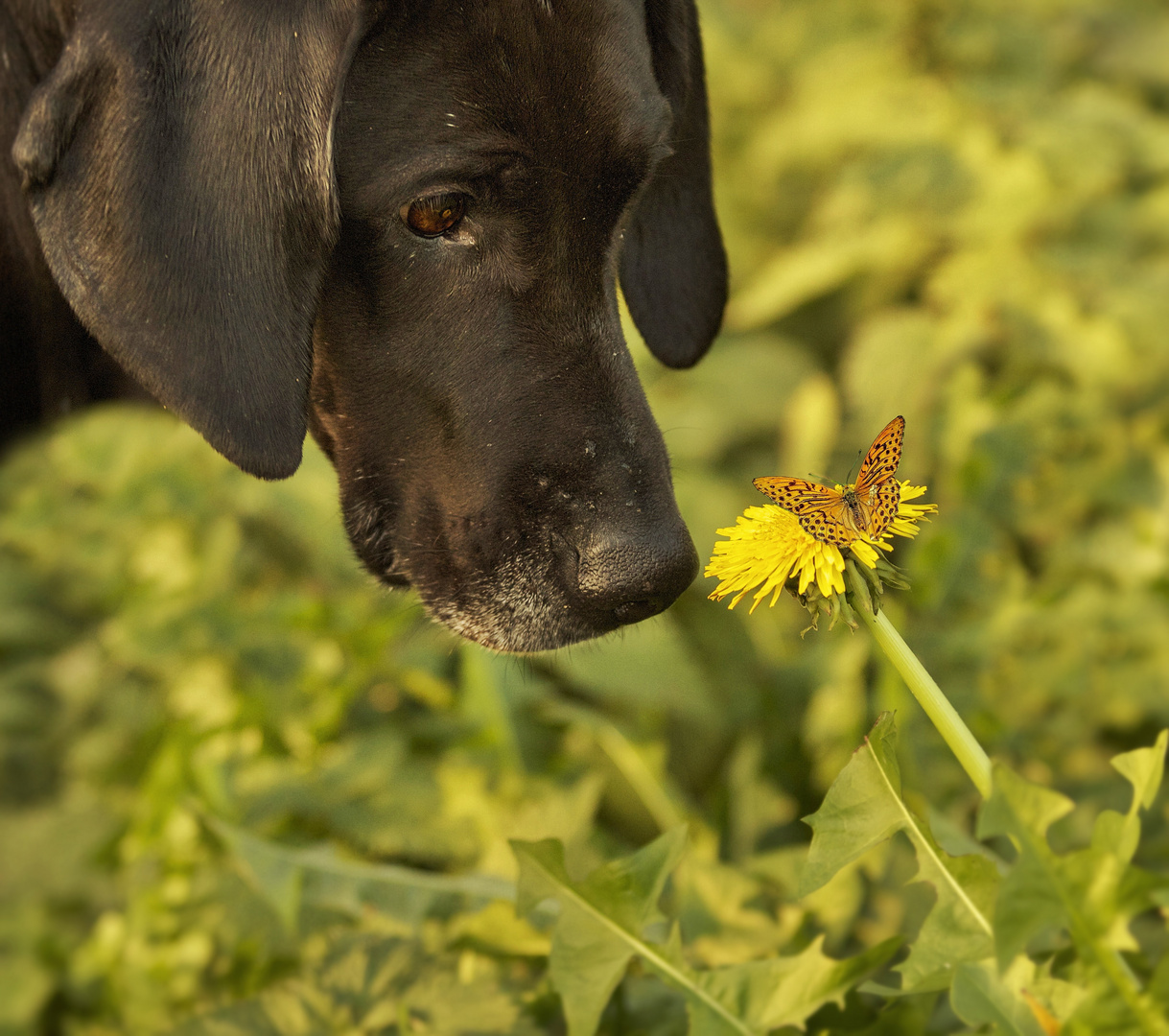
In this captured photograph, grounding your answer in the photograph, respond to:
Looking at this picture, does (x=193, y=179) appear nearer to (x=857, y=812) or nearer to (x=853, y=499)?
(x=853, y=499)

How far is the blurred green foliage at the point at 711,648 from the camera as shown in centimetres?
191

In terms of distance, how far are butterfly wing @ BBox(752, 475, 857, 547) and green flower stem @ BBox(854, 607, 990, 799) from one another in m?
0.08

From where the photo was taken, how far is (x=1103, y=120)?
146 inches

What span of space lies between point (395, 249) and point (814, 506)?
0.82 meters

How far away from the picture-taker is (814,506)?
1.07m

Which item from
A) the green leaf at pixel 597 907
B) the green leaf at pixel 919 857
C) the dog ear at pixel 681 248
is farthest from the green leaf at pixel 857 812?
the dog ear at pixel 681 248

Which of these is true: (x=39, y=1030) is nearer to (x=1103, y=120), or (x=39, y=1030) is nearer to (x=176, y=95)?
(x=176, y=95)

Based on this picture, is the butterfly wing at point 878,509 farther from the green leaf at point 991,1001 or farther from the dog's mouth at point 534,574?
the dog's mouth at point 534,574

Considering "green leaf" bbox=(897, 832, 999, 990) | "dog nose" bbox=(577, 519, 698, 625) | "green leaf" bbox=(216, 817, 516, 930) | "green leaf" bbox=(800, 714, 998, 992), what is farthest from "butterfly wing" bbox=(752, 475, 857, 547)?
"green leaf" bbox=(216, 817, 516, 930)

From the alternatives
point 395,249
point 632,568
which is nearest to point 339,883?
point 632,568

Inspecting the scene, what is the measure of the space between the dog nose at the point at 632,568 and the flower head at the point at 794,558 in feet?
1.81

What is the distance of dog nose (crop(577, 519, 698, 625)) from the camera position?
168cm

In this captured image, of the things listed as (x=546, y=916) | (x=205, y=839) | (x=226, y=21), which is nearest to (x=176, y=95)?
(x=226, y=21)

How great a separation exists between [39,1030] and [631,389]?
1794 millimetres
